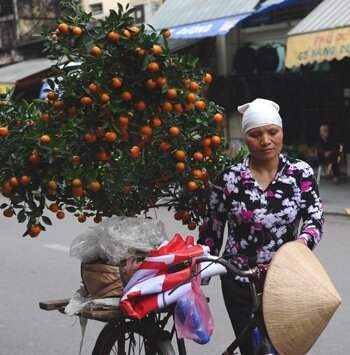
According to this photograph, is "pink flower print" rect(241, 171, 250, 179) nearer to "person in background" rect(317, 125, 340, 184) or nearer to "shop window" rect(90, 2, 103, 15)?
"person in background" rect(317, 125, 340, 184)

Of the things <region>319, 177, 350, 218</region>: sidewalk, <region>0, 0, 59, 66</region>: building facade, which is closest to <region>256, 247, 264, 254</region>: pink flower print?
<region>319, 177, 350, 218</region>: sidewalk

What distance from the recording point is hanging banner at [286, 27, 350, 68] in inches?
516

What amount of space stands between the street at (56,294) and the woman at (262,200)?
1258mm

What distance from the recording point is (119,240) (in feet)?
11.4

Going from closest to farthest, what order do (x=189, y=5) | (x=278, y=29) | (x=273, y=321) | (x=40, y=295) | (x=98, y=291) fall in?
(x=273, y=321), (x=98, y=291), (x=40, y=295), (x=278, y=29), (x=189, y=5)

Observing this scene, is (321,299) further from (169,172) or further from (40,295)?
(40,295)

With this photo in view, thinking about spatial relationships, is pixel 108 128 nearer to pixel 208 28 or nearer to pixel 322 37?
pixel 322 37

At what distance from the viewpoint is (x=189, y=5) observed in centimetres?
1898

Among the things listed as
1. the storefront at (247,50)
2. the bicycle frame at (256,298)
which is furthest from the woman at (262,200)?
the storefront at (247,50)

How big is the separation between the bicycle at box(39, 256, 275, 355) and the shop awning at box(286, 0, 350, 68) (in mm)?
10113

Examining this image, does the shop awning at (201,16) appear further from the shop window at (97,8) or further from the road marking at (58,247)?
the road marking at (58,247)

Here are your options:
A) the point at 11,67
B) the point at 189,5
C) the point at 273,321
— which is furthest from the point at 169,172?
the point at 11,67

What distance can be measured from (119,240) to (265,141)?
77cm

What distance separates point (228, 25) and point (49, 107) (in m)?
12.9
